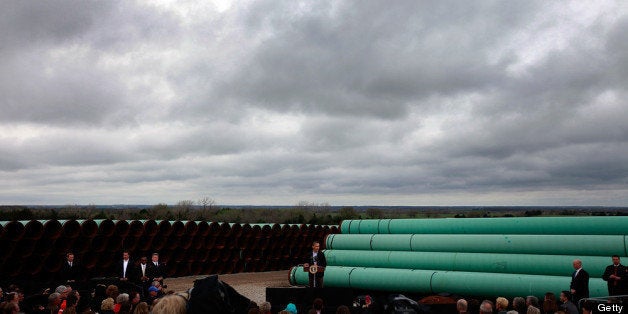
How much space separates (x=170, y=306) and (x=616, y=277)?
9994mm

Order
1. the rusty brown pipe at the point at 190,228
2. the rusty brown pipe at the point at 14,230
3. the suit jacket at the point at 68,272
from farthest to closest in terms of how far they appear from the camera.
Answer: the rusty brown pipe at the point at 190,228, the rusty brown pipe at the point at 14,230, the suit jacket at the point at 68,272

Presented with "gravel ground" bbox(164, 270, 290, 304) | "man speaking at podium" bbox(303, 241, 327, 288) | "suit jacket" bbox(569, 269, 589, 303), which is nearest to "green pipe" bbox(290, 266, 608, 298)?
"man speaking at podium" bbox(303, 241, 327, 288)

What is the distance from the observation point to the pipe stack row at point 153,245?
1597 cm

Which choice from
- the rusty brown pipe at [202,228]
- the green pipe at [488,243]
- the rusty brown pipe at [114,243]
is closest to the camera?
the green pipe at [488,243]

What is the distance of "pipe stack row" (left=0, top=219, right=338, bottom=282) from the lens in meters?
16.0

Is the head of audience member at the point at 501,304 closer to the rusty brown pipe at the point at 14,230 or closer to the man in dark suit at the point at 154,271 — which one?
the man in dark suit at the point at 154,271

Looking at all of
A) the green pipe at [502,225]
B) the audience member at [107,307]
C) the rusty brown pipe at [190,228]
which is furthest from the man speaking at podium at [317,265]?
the audience member at [107,307]

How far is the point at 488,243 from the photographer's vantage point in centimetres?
1442

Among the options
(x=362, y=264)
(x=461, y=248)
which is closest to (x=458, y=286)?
(x=461, y=248)

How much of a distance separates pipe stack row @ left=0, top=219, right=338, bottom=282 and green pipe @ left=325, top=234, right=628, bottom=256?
5.46 m

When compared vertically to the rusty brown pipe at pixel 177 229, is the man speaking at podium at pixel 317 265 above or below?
below

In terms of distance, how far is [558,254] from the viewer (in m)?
13.2

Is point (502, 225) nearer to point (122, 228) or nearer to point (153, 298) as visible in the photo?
point (153, 298)

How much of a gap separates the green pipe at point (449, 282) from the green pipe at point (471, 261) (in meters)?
0.33
